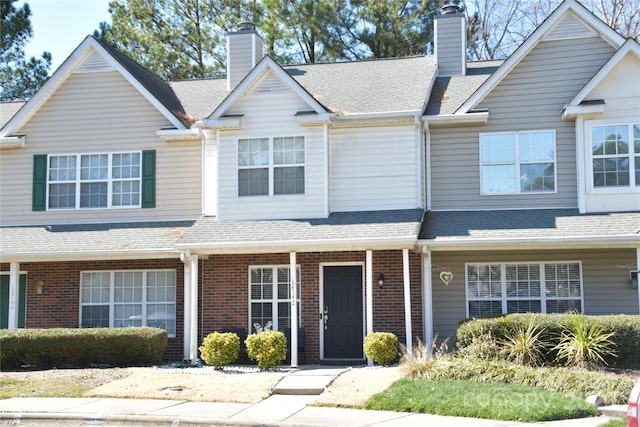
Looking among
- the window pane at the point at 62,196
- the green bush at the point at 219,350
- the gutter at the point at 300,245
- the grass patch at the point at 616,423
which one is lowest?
the grass patch at the point at 616,423

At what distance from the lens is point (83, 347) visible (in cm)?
1622

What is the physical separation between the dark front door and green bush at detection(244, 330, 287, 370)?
171cm

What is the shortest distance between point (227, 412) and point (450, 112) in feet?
31.9

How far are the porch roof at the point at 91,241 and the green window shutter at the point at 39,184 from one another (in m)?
0.59

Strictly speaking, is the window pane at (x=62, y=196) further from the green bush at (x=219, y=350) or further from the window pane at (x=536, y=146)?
the window pane at (x=536, y=146)

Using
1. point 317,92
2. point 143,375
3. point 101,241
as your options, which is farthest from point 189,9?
point 143,375

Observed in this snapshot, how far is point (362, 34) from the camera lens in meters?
31.0

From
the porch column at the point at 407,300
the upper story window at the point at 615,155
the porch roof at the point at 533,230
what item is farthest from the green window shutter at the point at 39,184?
the upper story window at the point at 615,155

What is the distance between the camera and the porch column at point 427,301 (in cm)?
1631

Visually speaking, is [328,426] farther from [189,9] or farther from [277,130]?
[189,9]

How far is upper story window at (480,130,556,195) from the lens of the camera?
17844 mm

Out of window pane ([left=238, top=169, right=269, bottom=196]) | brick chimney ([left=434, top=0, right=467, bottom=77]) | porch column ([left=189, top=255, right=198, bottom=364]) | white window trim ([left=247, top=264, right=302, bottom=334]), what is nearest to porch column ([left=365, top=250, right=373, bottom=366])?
white window trim ([left=247, top=264, right=302, bottom=334])

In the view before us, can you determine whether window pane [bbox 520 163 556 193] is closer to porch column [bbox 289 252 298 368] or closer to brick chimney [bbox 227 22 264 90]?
porch column [bbox 289 252 298 368]

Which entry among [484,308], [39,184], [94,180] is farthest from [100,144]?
[484,308]
